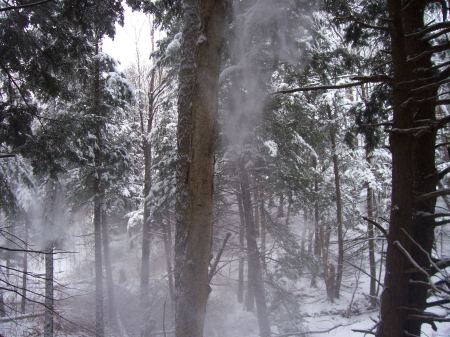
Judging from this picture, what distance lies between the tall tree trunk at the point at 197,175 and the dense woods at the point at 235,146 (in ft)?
0.05

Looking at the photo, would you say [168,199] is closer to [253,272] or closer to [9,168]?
[253,272]

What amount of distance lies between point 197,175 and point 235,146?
684cm

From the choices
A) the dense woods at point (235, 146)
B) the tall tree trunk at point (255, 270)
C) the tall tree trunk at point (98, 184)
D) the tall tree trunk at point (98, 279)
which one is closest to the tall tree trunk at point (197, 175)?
the dense woods at point (235, 146)

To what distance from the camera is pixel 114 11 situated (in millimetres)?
5961

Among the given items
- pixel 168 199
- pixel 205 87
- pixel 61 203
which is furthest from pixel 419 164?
pixel 61 203

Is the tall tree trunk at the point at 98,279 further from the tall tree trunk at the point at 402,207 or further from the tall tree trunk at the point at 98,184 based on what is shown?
the tall tree trunk at the point at 402,207

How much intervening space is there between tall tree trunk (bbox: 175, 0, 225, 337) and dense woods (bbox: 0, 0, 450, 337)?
0.02 m

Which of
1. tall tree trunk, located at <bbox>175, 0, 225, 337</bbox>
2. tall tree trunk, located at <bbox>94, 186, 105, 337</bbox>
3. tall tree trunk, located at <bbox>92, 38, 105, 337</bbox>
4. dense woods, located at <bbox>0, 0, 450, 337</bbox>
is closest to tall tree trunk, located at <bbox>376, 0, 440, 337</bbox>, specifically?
dense woods, located at <bbox>0, 0, 450, 337</bbox>

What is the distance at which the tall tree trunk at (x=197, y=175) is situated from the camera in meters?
3.66

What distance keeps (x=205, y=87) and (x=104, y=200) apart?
12555 mm

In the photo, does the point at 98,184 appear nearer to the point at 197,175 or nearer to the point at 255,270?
the point at 255,270

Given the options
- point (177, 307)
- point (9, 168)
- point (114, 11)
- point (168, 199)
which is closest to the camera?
point (177, 307)

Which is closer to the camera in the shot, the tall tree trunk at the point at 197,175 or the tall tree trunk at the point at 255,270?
the tall tree trunk at the point at 197,175

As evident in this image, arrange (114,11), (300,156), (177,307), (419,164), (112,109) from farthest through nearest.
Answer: (112,109) < (300,156) < (114,11) < (177,307) < (419,164)
